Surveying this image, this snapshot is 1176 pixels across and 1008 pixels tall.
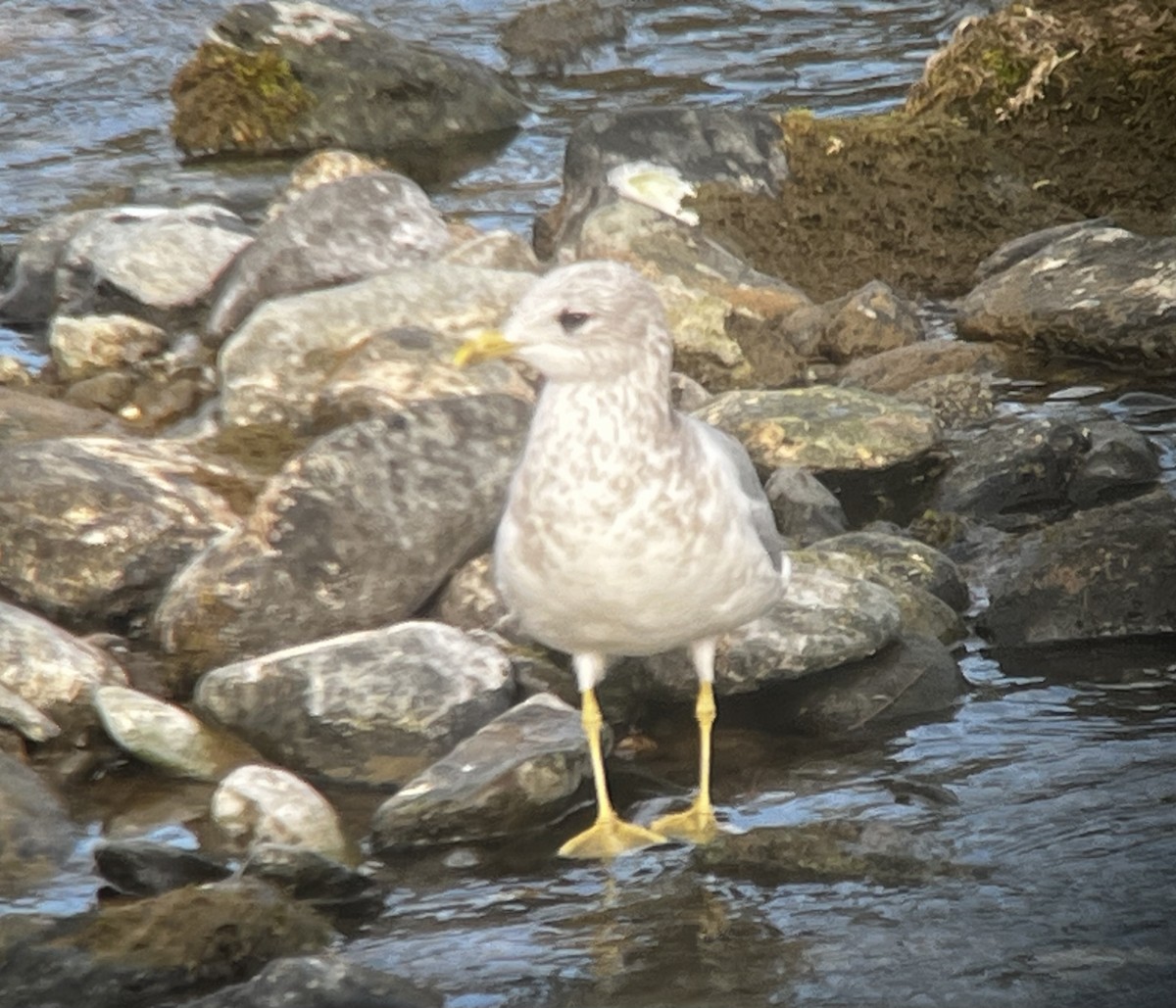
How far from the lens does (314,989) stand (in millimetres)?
5078

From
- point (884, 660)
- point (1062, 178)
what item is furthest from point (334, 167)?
point (884, 660)

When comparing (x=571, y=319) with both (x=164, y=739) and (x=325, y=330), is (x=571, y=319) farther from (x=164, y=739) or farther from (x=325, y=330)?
(x=325, y=330)

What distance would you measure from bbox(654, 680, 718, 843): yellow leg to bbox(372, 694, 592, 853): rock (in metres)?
0.37

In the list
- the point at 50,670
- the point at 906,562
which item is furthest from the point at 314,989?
the point at 906,562

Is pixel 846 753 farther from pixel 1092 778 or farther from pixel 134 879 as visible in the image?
pixel 134 879

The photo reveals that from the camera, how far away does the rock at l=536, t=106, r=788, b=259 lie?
11.9 meters

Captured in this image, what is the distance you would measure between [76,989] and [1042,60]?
30.6 feet

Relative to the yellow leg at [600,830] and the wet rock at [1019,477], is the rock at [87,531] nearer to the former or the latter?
the yellow leg at [600,830]

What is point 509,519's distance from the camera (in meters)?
6.27

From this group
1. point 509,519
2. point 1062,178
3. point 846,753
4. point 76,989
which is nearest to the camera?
point 76,989

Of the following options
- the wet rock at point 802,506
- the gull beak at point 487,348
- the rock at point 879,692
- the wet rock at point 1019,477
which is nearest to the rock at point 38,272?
the wet rock at point 802,506

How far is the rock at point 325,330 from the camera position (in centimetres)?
939

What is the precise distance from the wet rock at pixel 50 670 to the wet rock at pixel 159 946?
1.59 m

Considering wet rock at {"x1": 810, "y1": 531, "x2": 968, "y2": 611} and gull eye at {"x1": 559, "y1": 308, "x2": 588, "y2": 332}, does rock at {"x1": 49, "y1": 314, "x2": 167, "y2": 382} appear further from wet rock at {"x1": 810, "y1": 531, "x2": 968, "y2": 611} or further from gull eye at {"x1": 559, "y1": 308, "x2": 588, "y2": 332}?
gull eye at {"x1": 559, "y1": 308, "x2": 588, "y2": 332}
